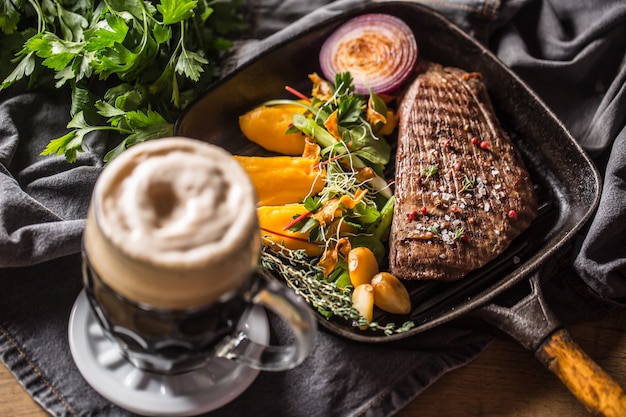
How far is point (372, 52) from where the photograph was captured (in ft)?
8.05

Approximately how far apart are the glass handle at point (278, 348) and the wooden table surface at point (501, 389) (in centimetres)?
42

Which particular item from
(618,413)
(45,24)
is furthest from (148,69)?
(618,413)

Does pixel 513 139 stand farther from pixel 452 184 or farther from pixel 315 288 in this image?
pixel 315 288

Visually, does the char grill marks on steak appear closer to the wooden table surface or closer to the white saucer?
the wooden table surface

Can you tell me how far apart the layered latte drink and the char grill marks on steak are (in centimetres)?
75

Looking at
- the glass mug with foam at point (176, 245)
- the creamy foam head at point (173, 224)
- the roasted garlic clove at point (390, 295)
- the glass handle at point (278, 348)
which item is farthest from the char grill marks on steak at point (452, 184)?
the creamy foam head at point (173, 224)

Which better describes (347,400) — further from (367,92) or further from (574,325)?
(367,92)

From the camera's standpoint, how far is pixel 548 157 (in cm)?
231

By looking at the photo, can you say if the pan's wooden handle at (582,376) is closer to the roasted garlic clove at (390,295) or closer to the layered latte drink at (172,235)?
the roasted garlic clove at (390,295)

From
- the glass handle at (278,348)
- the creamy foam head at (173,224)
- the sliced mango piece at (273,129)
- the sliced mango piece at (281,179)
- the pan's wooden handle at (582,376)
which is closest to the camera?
the creamy foam head at (173,224)

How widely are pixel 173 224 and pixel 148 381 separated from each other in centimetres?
61

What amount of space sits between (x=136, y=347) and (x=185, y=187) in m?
0.45

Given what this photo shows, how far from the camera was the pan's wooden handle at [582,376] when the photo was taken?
1711mm

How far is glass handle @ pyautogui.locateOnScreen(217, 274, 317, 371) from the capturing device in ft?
4.75
